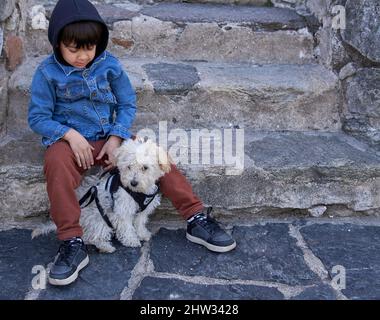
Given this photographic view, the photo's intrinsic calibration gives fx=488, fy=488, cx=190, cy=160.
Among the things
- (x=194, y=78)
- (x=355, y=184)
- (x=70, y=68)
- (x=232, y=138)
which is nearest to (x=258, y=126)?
(x=232, y=138)

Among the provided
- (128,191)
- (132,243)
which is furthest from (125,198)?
(132,243)

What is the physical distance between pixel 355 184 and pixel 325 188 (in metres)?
0.19

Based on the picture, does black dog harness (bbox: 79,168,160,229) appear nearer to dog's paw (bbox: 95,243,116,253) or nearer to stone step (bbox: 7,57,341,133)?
dog's paw (bbox: 95,243,116,253)

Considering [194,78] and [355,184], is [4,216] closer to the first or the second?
[194,78]

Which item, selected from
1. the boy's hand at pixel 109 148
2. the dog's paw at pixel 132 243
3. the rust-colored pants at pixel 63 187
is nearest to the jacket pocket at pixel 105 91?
the boy's hand at pixel 109 148

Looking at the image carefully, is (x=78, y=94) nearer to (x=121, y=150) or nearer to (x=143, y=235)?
(x=121, y=150)

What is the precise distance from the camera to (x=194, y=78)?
3.46 m

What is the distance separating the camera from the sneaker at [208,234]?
2709mm

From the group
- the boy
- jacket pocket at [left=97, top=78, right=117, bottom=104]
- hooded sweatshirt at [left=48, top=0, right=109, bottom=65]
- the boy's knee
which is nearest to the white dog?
the boy

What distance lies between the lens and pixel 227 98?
347 centimetres

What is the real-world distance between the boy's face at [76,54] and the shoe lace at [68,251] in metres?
0.97

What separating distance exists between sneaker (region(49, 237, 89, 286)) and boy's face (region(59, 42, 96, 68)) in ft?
3.12

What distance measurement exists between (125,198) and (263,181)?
2.91 feet
